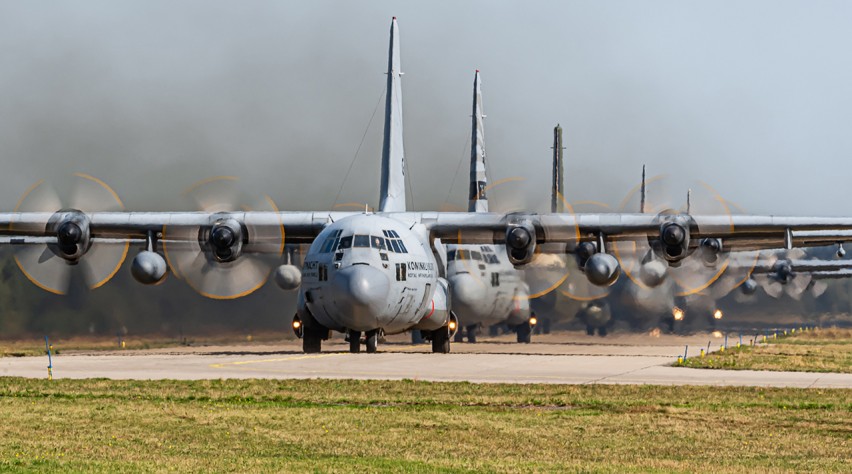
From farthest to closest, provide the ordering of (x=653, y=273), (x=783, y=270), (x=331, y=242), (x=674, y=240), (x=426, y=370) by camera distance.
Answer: (x=783, y=270) → (x=653, y=273) → (x=674, y=240) → (x=331, y=242) → (x=426, y=370)

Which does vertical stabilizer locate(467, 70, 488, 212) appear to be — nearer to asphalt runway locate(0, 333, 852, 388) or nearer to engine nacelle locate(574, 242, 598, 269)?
engine nacelle locate(574, 242, 598, 269)

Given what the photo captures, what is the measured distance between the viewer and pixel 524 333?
56.0 m

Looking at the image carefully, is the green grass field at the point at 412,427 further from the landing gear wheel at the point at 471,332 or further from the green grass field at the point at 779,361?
the landing gear wheel at the point at 471,332

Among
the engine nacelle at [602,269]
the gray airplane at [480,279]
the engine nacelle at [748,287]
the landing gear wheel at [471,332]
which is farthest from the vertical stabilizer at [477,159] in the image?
the engine nacelle at [748,287]

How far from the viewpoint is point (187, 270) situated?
39.7 meters

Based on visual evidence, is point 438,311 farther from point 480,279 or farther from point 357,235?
point 480,279

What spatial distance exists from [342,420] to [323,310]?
16.9 m

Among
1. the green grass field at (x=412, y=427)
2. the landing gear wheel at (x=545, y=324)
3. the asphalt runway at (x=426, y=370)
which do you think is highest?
the landing gear wheel at (x=545, y=324)

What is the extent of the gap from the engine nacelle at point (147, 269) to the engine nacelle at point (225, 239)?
6.59 feet

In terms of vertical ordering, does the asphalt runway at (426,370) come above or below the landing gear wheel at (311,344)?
below

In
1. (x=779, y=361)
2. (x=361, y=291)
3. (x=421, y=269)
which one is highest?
(x=421, y=269)

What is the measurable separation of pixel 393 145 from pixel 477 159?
14.3 metres

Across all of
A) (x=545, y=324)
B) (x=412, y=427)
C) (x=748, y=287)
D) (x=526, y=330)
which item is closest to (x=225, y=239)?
(x=412, y=427)

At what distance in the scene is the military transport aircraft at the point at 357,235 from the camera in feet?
112
